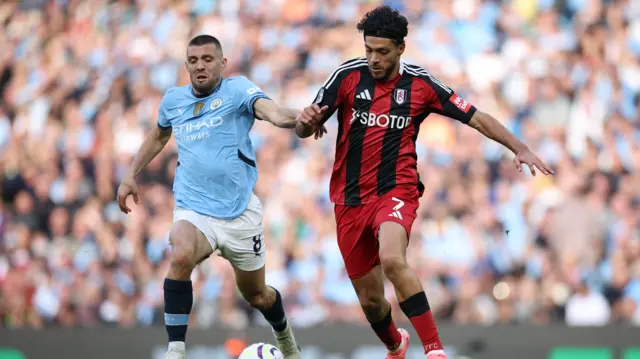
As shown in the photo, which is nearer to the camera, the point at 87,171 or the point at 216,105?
the point at 216,105

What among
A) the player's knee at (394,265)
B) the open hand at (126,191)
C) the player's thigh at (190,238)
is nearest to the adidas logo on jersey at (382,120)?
the player's knee at (394,265)

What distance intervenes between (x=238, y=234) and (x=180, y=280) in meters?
0.66

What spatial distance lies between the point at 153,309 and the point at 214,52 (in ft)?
20.7

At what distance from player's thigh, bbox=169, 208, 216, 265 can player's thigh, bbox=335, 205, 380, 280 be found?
1051 mm

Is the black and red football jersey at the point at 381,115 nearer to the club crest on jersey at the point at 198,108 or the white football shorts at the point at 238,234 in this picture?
the white football shorts at the point at 238,234

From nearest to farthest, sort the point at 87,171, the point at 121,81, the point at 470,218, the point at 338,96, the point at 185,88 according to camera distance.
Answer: the point at 338,96
the point at 185,88
the point at 470,218
the point at 87,171
the point at 121,81

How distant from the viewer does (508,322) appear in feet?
43.8

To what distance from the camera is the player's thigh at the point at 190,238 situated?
28.8 feet

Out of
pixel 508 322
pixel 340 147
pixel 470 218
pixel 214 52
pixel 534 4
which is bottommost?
pixel 508 322

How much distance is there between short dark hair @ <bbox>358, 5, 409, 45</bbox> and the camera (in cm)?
841

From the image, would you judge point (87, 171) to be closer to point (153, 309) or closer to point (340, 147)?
point (153, 309)

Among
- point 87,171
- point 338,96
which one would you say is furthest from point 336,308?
point 338,96

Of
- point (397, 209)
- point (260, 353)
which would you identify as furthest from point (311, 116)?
point (260, 353)

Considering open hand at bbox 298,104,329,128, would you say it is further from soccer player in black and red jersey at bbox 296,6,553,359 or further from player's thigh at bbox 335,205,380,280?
player's thigh at bbox 335,205,380,280
